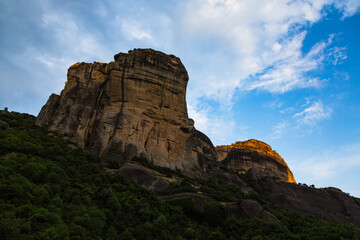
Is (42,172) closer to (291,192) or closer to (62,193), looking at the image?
(62,193)

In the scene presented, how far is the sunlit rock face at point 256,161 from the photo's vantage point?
95188 millimetres

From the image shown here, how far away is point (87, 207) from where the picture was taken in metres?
27.3

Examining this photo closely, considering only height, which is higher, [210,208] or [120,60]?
[120,60]

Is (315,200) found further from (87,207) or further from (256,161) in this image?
(87,207)

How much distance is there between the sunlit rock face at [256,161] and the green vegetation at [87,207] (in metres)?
51.1

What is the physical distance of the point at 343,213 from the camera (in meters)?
69.8

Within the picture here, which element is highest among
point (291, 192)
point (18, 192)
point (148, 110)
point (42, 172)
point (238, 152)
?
point (238, 152)

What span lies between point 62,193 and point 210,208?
17.6 meters

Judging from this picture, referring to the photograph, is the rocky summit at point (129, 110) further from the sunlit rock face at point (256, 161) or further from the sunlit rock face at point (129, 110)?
the sunlit rock face at point (256, 161)

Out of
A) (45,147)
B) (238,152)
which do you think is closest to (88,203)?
(45,147)

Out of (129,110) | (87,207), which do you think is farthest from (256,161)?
(87,207)

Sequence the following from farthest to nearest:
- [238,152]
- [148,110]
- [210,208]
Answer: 1. [238,152]
2. [148,110]
3. [210,208]

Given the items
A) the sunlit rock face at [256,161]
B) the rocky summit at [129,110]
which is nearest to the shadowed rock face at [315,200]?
the sunlit rock face at [256,161]

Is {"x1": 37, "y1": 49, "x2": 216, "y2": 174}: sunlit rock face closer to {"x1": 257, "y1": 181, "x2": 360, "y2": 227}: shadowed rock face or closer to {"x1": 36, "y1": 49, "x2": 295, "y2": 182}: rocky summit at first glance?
{"x1": 36, "y1": 49, "x2": 295, "y2": 182}: rocky summit
